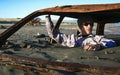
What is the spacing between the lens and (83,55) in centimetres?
583

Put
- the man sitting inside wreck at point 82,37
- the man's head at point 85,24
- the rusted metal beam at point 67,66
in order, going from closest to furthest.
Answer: the rusted metal beam at point 67,66
the man sitting inside wreck at point 82,37
the man's head at point 85,24

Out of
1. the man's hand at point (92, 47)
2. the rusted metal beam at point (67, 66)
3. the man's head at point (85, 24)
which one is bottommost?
the man's hand at point (92, 47)

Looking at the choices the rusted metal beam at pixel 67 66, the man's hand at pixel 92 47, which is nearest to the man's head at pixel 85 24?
the man's hand at pixel 92 47

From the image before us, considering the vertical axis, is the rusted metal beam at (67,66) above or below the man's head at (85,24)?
below

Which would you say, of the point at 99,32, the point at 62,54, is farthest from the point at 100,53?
the point at 99,32

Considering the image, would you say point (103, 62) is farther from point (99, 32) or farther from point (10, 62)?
point (99, 32)

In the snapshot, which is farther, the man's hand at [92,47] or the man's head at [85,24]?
the man's head at [85,24]

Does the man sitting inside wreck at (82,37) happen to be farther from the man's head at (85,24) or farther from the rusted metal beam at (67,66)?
the rusted metal beam at (67,66)

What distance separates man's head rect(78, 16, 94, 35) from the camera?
6984mm

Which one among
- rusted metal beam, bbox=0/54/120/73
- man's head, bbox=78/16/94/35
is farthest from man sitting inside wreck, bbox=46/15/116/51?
rusted metal beam, bbox=0/54/120/73

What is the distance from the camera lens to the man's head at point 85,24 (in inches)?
275

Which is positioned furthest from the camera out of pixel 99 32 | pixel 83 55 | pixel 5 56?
pixel 99 32

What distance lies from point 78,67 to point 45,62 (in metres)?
0.53

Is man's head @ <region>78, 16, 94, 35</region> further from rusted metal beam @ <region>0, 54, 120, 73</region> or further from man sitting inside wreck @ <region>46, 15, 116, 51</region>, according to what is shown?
rusted metal beam @ <region>0, 54, 120, 73</region>
